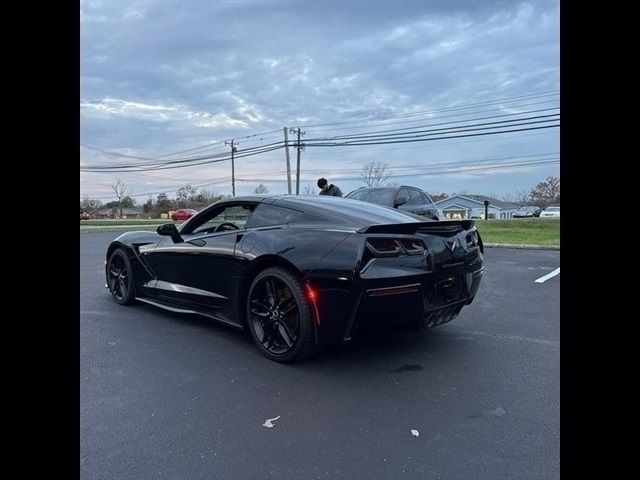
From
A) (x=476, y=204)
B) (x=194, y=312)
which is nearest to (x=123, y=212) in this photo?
(x=194, y=312)

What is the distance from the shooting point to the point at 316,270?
313 cm

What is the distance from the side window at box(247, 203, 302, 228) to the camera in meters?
3.65

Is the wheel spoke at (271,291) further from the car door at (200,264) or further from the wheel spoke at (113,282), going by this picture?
the wheel spoke at (113,282)

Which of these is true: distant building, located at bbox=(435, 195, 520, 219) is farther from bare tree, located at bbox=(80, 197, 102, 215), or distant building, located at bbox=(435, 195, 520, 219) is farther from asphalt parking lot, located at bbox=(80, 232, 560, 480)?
asphalt parking lot, located at bbox=(80, 232, 560, 480)

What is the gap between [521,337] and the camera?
4051mm

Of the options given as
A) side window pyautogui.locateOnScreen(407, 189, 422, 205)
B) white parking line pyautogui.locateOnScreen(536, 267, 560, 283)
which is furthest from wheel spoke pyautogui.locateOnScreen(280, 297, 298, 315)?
side window pyautogui.locateOnScreen(407, 189, 422, 205)

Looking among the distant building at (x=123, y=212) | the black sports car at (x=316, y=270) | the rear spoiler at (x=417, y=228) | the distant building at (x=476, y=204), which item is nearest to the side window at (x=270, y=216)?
the black sports car at (x=316, y=270)

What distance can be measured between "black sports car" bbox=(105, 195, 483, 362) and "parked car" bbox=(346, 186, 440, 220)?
6.01 metres

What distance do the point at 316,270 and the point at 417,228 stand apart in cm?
82

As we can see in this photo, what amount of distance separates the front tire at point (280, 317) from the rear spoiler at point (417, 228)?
0.69m

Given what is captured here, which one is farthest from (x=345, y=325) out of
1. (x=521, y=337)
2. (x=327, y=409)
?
(x=521, y=337)
